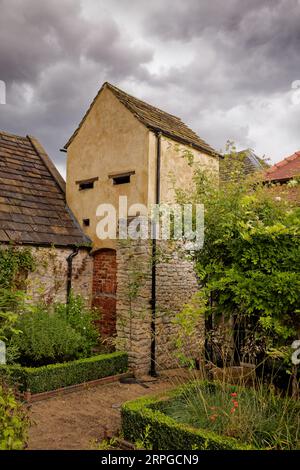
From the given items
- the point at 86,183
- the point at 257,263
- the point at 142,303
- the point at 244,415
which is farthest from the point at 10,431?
the point at 86,183

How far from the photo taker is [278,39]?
297 inches

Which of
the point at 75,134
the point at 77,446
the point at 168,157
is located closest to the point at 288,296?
the point at 77,446

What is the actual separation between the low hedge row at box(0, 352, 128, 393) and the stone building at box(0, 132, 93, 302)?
6.80 ft

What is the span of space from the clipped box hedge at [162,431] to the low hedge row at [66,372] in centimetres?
246

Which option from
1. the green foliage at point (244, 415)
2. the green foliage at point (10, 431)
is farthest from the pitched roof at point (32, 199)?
the green foliage at point (10, 431)

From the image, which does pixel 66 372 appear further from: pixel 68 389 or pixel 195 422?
pixel 195 422

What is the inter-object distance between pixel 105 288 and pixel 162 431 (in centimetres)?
577

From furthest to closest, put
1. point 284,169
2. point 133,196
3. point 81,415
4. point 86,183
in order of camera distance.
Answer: point 86,183 < point 284,169 < point 133,196 < point 81,415

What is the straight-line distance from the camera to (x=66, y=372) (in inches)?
313

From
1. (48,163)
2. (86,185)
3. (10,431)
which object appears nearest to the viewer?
(10,431)
